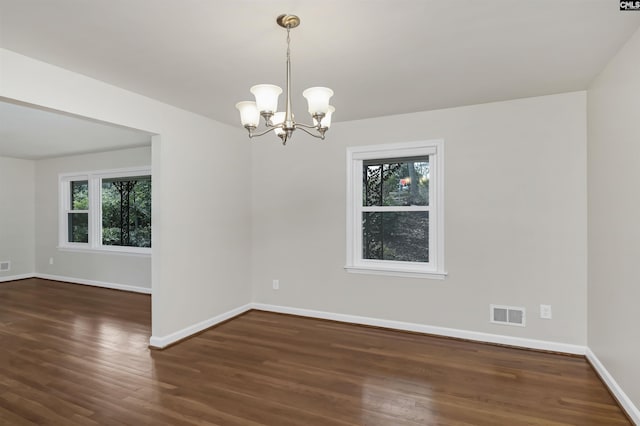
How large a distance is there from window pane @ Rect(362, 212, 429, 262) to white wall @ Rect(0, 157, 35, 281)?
23.2ft

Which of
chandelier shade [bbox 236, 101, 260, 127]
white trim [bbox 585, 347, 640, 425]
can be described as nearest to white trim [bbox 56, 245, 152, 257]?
chandelier shade [bbox 236, 101, 260, 127]

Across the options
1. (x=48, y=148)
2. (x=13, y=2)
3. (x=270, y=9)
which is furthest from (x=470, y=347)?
(x=48, y=148)

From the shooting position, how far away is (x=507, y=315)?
3.49m

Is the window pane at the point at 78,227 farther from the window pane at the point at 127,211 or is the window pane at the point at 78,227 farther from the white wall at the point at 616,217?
the white wall at the point at 616,217

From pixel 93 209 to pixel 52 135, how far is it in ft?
6.20

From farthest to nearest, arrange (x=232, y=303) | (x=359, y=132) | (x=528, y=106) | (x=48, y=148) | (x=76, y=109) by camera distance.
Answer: (x=48, y=148)
(x=232, y=303)
(x=359, y=132)
(x=528, y=106)
(x=76, y=109)

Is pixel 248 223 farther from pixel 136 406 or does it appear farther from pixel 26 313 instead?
pixel 26 313

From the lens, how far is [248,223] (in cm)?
471

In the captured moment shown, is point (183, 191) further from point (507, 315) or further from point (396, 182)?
point (507, 315)

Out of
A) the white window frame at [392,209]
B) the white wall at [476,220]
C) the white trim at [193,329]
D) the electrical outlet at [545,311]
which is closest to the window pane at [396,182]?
the white window frame at [392,209]

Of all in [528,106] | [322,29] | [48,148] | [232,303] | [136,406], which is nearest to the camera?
[322,29]

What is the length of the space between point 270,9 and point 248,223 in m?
3.13

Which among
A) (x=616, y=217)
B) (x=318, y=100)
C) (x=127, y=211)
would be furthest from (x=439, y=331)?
(x=127, y=211)

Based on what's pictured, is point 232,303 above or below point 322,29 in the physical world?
below
